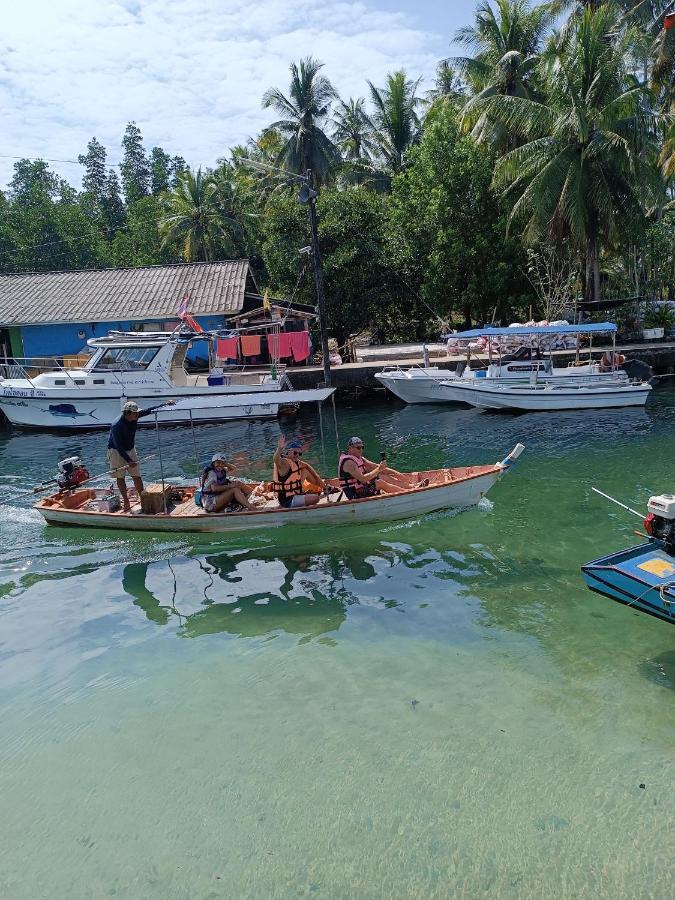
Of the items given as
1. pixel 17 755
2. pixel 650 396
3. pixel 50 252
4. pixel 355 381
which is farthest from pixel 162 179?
pixel 17 755

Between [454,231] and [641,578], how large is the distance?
2442 cm

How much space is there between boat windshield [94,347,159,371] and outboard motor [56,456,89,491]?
10.1m

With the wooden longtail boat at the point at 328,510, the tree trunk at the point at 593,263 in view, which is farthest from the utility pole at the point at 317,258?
the wooden longtail boat at the point at 328,510

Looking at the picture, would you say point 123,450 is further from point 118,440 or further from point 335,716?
point 335,716

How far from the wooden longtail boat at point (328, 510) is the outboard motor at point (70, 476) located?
0.91 meters

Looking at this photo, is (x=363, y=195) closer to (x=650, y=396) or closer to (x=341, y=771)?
(x=650, y=396)

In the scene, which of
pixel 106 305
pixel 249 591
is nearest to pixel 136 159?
pixel 106 305

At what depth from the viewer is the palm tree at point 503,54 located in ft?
98.7

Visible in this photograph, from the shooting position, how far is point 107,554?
1189cm

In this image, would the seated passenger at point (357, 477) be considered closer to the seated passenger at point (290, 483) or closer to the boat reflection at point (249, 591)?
the seated passenger at point (290, 483)

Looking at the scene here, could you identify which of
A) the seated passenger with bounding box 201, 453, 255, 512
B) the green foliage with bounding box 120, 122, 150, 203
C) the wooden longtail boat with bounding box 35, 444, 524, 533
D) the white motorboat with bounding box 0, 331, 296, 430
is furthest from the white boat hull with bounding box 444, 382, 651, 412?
the green foliage with bounding box 120, 122, 150, 203

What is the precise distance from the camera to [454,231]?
29172 mm

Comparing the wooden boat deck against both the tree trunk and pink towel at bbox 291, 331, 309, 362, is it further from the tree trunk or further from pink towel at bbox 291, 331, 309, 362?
the tree trunk

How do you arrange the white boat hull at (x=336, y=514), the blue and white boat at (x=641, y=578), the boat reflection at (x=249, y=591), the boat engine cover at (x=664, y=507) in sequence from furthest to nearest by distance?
1. the white boat hull at (x=336, y=514)
2. the boat reflection at (x=249, y=591)
3. the boat engine cover at (x=664, y=507)
4. the blue and white boat at (x=641, y=578)
